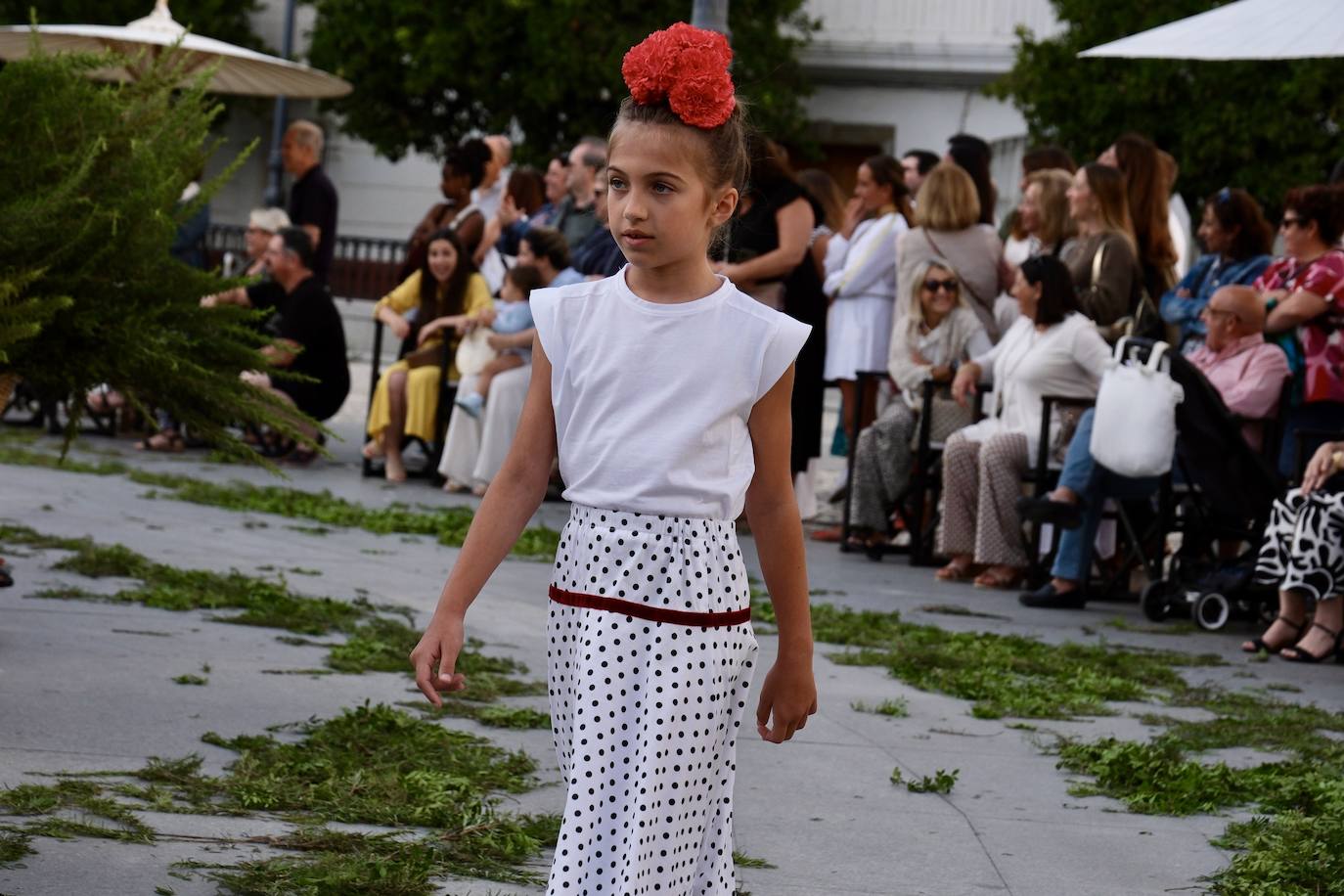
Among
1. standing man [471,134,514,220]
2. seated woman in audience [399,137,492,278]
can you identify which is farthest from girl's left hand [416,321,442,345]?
standing man [471,134,514,220]

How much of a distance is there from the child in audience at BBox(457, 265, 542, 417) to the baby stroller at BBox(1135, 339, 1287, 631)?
14.9ft

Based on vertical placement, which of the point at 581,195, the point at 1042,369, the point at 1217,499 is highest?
the point at 581,195

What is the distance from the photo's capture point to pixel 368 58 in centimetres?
3020

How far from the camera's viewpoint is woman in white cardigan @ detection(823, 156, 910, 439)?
11.8 metres

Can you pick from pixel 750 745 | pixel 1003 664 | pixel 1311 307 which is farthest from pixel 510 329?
pixel 750 745

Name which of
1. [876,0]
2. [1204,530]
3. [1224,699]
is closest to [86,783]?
[1224,699]

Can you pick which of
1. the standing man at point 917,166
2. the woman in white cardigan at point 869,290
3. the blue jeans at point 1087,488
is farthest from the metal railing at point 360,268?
the blue jeans at point 1087,488

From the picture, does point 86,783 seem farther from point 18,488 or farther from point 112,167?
point 18,488

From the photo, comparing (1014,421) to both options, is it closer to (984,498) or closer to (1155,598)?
(984,498)

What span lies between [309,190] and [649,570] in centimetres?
1188

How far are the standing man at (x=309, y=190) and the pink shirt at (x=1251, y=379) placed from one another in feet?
23.6

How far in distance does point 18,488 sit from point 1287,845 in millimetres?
7657

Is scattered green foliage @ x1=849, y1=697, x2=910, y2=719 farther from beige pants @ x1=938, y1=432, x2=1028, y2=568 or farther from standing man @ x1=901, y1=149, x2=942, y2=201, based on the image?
standing man @ x1=901, y1=149, x2=942, y2=201

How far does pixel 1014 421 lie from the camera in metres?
10.2
